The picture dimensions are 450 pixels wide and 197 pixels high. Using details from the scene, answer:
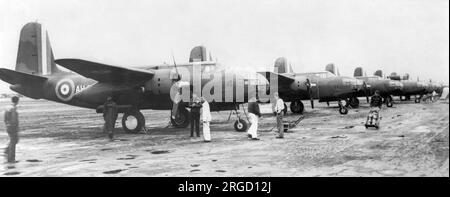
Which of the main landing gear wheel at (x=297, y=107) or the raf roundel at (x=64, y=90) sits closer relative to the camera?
the raf roundel at (x=64, y=90)

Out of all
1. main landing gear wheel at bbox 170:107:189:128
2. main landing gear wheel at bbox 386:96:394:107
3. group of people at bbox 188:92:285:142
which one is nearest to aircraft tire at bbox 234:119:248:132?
group of people at bbox 188:92:285:142

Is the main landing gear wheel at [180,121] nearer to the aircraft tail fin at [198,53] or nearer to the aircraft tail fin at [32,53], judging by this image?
the aircraft tail fin at [198,53]

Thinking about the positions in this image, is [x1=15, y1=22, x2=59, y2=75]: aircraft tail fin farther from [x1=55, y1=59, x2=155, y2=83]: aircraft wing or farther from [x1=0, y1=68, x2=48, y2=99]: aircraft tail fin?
[x1=55, y1=59, x2=155, y2=83]: aircraft wing

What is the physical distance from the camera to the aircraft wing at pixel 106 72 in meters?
11.9

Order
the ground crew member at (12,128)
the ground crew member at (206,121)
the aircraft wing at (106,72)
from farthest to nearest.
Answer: the aircraft wing at (106,72)
the ground crew member at (206,121)
the ground crew member at (12,128)

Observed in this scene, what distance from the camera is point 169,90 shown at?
1283cm

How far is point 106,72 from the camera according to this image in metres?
12.7

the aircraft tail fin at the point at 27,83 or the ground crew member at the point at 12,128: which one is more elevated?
the aircraft tail fin at the point at 27,83

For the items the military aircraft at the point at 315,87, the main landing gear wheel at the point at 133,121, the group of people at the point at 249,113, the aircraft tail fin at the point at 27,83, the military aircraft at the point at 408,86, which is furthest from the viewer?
the military aircraft at the point at 408,86

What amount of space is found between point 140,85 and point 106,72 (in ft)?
3.79

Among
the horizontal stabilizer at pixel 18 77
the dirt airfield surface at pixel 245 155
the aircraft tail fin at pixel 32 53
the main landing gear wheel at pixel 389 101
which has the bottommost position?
the dirt airfield surface at pixel 245 155

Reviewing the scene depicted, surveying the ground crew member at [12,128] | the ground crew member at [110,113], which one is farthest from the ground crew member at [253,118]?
the ground crew member at [12,128]

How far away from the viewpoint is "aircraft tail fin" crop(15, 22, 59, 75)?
→ 15.2m
